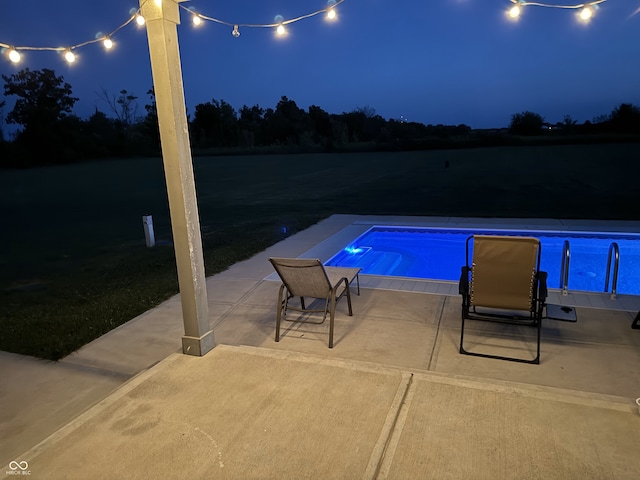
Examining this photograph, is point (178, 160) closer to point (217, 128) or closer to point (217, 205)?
point (217, 205)

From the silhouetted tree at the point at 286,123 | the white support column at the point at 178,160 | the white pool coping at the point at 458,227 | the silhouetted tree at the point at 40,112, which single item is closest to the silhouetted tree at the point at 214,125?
the silhouetted tree at the point at 286,123

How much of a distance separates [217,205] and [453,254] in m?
10.3

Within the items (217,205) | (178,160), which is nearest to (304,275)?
(178,160)

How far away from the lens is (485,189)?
55.2 ft

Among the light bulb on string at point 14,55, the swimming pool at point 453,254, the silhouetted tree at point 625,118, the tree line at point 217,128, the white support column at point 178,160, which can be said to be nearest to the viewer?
the white support column at point 178,160

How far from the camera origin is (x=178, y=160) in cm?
268

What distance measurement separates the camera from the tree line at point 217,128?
1008 inches

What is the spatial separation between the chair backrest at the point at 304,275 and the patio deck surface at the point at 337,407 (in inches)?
16.9

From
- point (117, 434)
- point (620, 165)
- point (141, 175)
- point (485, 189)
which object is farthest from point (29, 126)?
→ point (620, 165)

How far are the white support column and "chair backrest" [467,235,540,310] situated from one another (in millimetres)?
2079

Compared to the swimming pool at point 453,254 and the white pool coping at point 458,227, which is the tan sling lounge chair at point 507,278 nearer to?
the white pool coping at point 458,227

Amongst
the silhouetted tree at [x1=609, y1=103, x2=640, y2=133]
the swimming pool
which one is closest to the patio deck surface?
the swimming pool

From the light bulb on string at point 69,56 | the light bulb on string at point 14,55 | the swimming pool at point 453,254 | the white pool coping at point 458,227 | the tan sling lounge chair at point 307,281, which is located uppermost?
the light bulb on string at point 69,56

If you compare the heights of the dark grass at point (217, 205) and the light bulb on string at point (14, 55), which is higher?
the light bulb on string at point (14, 55)
